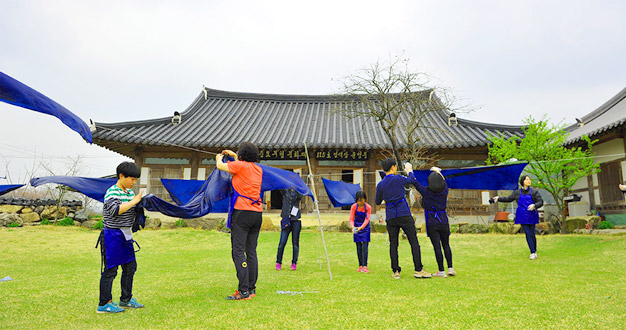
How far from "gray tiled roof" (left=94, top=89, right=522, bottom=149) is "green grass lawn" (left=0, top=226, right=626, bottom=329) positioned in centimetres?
682

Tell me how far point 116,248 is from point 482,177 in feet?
21.5

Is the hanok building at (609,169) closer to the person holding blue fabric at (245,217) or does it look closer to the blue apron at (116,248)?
the person holding blue fabric at (245,217)

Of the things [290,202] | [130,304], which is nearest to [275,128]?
[290,202]

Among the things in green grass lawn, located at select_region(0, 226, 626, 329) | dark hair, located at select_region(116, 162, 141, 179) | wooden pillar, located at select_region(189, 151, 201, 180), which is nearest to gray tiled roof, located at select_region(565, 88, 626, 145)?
green grass lawn, located at select_region(0, 226, 626, 329)

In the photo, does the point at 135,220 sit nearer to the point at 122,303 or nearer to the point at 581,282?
the point at 122,303

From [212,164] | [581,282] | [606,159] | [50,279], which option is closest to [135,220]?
[50,279]

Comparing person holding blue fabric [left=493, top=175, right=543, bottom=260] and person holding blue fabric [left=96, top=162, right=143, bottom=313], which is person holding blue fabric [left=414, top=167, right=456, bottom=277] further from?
person holding blue fabric [left=96, top=162, right=143, bottom=313]

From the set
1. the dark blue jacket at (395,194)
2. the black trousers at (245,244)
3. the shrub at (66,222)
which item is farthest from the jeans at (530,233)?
the shrub at (66,222)

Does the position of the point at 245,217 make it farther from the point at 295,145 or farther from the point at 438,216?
the point at 295,145

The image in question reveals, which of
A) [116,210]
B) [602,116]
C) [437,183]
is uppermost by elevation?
[602,116]

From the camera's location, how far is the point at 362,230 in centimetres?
639

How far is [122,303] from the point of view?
3799mm

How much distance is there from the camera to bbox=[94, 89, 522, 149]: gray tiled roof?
15.0 metres

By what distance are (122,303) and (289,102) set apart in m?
18.3
